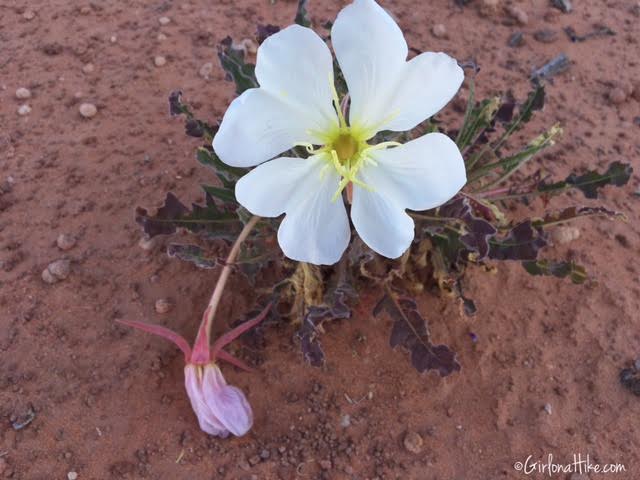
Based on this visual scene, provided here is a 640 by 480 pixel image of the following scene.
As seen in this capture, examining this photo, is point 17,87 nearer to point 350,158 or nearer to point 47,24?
point 47,24

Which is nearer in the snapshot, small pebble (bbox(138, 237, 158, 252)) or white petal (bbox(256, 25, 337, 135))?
white petal (bbox(256, 25, 337, 135))

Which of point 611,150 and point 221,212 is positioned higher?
point 221,212

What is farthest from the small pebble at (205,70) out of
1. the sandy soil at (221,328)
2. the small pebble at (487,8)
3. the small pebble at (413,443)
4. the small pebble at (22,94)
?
the small pebble at (413,443)

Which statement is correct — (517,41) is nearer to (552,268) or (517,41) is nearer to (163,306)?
(552,268)

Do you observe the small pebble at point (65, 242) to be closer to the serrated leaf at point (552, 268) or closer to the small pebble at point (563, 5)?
the serrated leaf at point (552, 268)

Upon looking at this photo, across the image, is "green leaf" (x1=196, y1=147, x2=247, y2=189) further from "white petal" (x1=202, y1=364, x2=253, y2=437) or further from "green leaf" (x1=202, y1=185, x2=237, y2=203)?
"white petal" (x1=202, y1=364, x2=253, y2=437)

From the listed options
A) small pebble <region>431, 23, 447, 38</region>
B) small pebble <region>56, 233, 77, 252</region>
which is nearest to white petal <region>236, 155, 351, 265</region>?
small pebble <region>56, 233, 77, 252</region>

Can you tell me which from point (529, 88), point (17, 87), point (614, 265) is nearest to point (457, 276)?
point (614, 265)
